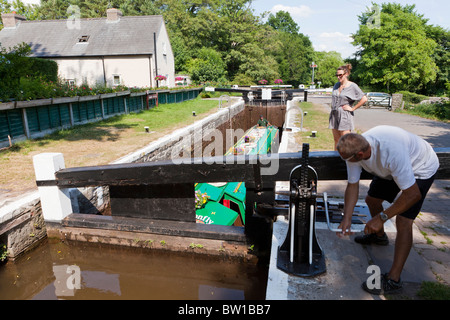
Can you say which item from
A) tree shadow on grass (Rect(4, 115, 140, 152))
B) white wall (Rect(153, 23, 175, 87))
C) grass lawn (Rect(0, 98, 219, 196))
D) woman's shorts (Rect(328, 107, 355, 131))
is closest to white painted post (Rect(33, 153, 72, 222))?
grass lawn (Rect(0, 98, 219, 196))

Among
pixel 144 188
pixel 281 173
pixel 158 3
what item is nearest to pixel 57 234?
pixel 144 188

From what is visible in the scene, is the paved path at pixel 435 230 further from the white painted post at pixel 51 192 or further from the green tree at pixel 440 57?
the green tree at pixel 440 57

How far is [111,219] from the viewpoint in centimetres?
433

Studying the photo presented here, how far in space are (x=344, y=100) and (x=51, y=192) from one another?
16.7 ft

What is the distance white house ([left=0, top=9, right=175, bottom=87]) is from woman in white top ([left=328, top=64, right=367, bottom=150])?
2562cm

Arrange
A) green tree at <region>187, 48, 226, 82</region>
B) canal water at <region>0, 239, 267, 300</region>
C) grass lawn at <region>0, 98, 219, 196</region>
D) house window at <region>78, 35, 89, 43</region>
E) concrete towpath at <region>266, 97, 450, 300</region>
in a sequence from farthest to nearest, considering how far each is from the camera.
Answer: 1. green tree at <region>187, 48, 226, 82</region>
2. house window at <region>78, 35, 89, 43</region>
3. grass lawn at <region>0, 98, 219, 196</region>
4. canal water at <region>0, 239, 267, 300</region>
5. concrete towpath at <region>266, 97, 450, 300</region>

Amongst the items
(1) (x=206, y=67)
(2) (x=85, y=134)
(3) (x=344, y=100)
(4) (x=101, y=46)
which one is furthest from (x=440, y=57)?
(2) (x=85, y=134)

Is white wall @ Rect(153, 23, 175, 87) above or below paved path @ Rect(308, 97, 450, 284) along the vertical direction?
above

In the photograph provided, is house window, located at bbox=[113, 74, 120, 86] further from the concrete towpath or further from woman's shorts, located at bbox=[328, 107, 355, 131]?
the concrete towpath

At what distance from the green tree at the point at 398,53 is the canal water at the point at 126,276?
3390 centimetres

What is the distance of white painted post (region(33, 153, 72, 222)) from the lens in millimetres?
4234

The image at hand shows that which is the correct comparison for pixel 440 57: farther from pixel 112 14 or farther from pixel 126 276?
pixel 126 276

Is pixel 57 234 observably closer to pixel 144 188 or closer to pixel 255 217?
pixel 144 188

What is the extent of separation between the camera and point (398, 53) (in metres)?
30.9
